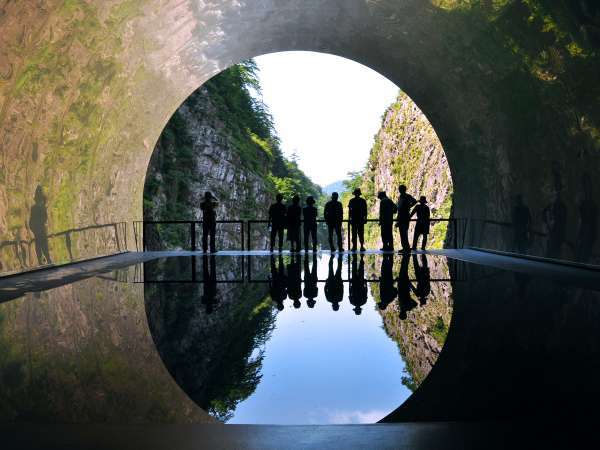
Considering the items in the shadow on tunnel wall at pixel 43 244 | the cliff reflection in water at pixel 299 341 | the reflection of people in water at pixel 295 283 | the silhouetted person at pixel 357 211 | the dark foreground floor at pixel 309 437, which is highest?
the silhouetted person at pixel 357 211

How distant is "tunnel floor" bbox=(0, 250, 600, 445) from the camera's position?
3092mm

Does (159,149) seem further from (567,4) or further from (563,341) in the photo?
(563,341)

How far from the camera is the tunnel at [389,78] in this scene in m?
9.05

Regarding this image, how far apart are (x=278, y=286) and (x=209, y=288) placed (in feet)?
3.22

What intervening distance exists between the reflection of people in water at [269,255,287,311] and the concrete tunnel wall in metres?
4.14

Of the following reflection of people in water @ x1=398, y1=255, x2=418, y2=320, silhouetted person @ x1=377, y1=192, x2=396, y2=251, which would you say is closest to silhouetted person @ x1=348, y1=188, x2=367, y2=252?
silhouetted person @ x1=377, y1=192, x2=396, y2=251

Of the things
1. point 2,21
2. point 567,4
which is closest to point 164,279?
point 2,21

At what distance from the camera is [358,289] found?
8.51 metres

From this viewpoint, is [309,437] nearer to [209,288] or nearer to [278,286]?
[209,288]

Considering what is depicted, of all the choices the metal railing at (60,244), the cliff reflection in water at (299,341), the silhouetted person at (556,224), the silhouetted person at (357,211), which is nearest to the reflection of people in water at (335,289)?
the cliff reflection in water at (299,341)

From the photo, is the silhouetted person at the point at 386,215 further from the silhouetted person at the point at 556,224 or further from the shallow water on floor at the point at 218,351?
the shallow water on floor at the point at 218,351

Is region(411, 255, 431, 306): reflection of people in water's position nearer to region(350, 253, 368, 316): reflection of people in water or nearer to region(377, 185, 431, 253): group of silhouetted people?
region(350, 253, 368, 316): reflection of people in water

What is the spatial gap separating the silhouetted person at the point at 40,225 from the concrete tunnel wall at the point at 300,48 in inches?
1.8

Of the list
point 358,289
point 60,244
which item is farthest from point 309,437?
point 60,244
